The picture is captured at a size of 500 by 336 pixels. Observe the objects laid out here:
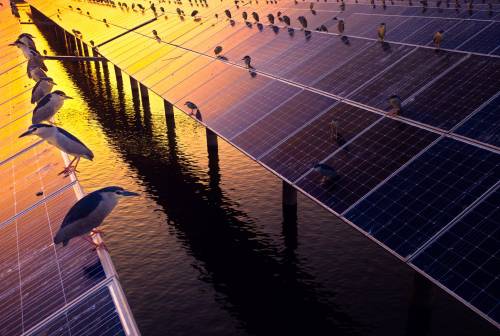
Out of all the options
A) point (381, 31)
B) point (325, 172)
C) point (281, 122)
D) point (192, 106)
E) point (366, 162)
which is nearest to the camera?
point (325, 172)

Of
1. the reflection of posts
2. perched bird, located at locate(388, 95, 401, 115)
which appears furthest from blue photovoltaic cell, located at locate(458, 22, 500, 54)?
the reflection of posts

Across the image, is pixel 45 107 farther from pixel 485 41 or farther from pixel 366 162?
pixel 485 41

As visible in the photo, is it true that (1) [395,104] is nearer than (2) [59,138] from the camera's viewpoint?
No

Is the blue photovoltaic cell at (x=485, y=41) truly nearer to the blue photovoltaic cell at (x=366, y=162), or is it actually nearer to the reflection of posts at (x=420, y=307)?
the blue photovoltaic cell at (x=366, y=162)

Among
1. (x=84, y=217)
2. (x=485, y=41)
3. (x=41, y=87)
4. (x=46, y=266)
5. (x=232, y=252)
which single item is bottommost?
(x=232, y=252)

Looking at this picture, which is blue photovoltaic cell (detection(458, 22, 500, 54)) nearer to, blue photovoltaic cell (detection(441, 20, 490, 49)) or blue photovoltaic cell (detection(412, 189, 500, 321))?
blue photovoltaic cell (detection(441, 20, 490, 49))

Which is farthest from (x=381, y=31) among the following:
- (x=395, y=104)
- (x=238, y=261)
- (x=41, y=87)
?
(x=41, y=87)

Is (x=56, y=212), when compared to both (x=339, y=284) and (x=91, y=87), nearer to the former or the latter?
(x=339, y=284)

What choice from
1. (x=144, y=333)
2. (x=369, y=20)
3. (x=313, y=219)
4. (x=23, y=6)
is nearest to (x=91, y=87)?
(x=369, y=20)
